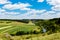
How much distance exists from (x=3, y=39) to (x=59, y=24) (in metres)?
23.3

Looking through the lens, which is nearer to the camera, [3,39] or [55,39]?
[3,39]

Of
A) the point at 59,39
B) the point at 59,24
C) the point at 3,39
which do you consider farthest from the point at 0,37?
the point at 59,24

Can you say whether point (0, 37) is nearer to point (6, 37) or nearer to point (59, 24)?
point (6, 37)

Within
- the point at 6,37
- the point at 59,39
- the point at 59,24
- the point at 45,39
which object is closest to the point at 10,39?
the point at 6,37

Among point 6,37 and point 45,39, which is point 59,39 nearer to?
point 45,39

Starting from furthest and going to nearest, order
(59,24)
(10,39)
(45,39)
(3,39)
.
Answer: (59,24), (45,39), (10,39), (3,39)

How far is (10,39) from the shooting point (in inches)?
562

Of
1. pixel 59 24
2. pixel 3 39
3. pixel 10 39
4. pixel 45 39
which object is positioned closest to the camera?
pixel 3 39

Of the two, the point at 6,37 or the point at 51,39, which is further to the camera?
the point at 51,39

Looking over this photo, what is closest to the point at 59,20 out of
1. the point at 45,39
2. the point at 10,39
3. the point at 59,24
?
the point at 59,24

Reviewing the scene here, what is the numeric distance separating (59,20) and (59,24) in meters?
1.32

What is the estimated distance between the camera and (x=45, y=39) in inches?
606

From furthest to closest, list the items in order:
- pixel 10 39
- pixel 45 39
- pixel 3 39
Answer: pixel 45 39 → pixel 10 39 → pixel 3 39

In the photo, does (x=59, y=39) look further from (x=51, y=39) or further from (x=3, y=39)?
(x=3, y=39)
